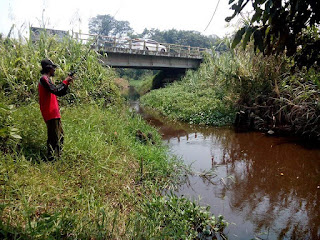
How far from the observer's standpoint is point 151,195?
376 cm

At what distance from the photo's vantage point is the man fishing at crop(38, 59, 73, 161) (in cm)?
332

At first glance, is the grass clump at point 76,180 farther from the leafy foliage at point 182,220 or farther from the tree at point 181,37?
the tree at point 181,37

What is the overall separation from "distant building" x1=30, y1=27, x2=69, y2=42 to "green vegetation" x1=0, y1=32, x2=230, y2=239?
86 cm

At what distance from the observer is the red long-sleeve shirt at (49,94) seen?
3309 millimetres

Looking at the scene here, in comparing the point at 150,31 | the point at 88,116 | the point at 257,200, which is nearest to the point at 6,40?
the point at 88,116

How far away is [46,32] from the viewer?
7203mm

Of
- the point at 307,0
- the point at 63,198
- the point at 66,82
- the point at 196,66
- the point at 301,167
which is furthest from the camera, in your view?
the point at 196,66

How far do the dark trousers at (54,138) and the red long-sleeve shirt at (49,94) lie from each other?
3.5 inches

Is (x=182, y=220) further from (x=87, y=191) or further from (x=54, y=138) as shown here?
(x=54, y=138)

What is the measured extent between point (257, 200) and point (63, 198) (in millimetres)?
2914

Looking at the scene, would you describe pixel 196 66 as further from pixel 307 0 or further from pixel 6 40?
pixel 307 0

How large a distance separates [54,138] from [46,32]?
4934mm

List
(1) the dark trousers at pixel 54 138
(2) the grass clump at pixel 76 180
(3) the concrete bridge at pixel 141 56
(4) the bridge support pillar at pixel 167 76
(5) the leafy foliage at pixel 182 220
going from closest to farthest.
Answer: (2) the grass clump at pixel 76 180, (5) the leafy foliage at pixel 182 220, (1) the dark trousers at pixel 54 138, (3) the concrete bridge at pixel 141 56, (4) the bridge support pillar at pixel 167 76

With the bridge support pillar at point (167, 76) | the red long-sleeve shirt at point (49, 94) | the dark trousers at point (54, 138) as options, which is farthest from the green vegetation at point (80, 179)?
the bridge support pillar at point (167, 76)
